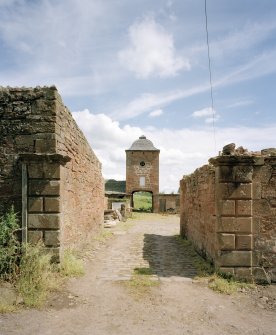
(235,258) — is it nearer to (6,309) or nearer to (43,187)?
(43,187)

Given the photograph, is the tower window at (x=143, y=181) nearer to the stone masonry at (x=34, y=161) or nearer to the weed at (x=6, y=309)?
the stone masonry at (x=34, y=161)

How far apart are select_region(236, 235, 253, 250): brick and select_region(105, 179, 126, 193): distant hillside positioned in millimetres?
31173

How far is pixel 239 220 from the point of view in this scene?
675 centimetres

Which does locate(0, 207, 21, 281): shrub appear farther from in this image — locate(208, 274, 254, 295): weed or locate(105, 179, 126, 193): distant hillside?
locate(105, 179, 126, 193): distant hillside

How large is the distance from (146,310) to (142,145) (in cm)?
3300

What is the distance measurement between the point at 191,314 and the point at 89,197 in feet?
23.4

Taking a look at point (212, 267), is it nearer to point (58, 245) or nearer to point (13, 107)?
point (58, 245)

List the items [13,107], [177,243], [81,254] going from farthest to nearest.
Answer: [177,243], [81,254], [13,107]

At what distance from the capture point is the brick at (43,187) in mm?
6664

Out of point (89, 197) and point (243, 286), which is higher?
point (89, 197)

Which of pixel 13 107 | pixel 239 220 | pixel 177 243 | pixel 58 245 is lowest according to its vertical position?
pixel 177 243

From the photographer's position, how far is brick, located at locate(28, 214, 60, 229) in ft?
21.8

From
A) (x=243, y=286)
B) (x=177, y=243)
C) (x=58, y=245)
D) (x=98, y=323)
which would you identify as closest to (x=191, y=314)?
(x=98, y=323)

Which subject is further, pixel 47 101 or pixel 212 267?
pixel 212 267
